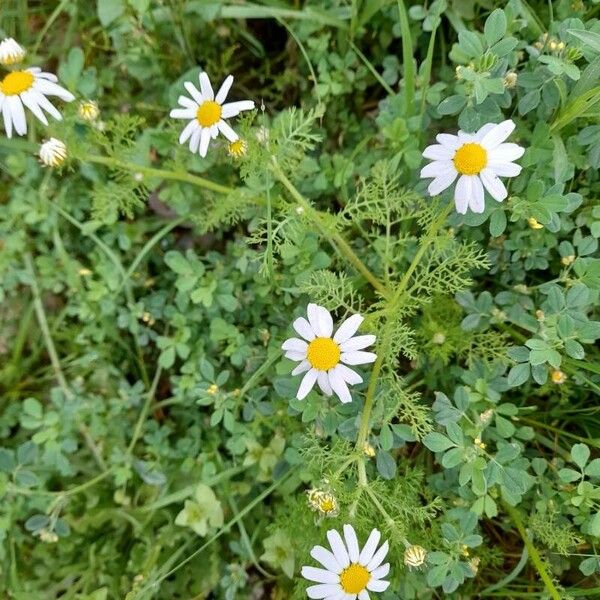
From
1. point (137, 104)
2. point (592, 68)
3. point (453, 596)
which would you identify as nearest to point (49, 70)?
point (137, 104)

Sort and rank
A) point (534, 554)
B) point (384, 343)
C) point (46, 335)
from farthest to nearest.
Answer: point (46, 335)
point (534, 554)
point (384, 343)

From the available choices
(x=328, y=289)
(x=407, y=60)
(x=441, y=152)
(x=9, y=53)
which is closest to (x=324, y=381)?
(x=328, y=289)

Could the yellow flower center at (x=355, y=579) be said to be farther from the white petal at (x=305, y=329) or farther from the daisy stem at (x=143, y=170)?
the daisy stem at (x=143, y=170)

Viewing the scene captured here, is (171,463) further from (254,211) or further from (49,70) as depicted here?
(49,70)

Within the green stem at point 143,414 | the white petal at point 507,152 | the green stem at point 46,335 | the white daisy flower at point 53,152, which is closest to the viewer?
the white petal at point 507,152

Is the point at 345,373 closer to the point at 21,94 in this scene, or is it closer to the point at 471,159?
the point at 471,159

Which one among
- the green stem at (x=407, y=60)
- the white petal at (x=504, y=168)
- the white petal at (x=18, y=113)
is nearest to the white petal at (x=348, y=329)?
the white petal at (x=504, y=168)

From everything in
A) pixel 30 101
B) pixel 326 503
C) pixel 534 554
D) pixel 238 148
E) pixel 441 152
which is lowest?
pixel 534 554
